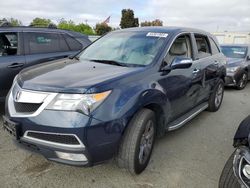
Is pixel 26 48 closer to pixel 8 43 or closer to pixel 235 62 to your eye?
pixel 8 43

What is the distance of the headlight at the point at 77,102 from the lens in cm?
249

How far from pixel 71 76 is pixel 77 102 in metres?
0.47

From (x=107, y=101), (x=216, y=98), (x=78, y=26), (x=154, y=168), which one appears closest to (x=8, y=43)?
(x=107, y=101)

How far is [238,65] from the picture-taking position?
8.51 metres

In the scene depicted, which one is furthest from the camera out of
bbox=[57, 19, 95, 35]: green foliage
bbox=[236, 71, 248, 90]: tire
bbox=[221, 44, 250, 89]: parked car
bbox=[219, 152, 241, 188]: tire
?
bbox=[57, 19, 95, 35]: green foliage

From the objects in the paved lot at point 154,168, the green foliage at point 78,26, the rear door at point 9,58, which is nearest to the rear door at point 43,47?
the rear door at point 9,58

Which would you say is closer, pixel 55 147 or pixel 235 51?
pixel 55 147

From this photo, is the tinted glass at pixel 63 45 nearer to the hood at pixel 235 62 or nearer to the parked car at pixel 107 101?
the parked car at pixel 107 101

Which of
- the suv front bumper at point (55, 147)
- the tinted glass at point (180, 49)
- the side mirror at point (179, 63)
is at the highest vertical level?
the tinted glass at point (180, 49)

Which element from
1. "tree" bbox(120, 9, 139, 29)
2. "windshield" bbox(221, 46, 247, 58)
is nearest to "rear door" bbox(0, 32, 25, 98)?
"windshield" bbox(221, 46, 247, 58)

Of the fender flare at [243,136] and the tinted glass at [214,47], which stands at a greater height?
the tinted glass at [214,47]

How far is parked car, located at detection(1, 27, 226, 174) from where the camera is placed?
2518mm

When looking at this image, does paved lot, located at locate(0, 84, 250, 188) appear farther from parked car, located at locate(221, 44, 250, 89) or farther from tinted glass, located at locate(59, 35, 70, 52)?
parked car, located at locate(221, 44, 250, 89)

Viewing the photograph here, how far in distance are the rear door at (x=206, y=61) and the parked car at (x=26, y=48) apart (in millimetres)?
2656
